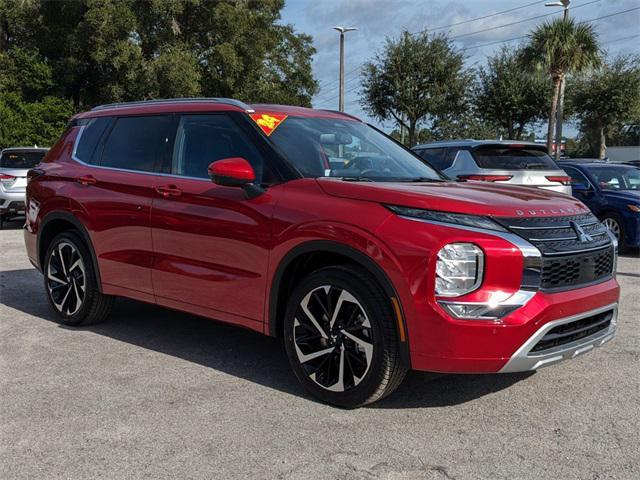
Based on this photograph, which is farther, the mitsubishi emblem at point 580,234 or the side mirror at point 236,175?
the side mirror at point 236,175

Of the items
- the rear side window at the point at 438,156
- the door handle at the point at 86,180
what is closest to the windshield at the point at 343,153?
the door handle at the point at 86,180

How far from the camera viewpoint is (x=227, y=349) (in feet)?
16.7

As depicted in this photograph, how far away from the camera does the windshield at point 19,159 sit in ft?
48.0

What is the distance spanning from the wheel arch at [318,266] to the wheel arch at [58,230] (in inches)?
75.9

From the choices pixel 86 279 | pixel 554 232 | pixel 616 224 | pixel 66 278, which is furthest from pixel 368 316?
pixel 616 224

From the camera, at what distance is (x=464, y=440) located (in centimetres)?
346

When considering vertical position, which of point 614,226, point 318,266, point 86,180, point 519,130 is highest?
point 86,180

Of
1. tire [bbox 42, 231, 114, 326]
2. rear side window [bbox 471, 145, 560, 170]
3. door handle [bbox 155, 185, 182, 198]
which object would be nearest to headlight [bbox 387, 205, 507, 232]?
door handle [bbox 155, 185, 182, 198]

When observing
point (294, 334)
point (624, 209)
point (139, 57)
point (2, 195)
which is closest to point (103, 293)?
point (294, 334)

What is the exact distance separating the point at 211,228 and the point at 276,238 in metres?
0.57

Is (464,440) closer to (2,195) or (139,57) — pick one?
(2,195)

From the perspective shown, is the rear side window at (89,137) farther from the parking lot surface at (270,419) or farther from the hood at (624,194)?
the hood at (624,194)

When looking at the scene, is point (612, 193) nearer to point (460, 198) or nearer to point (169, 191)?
point (460, 198)

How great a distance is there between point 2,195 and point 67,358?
10352 millimetres
